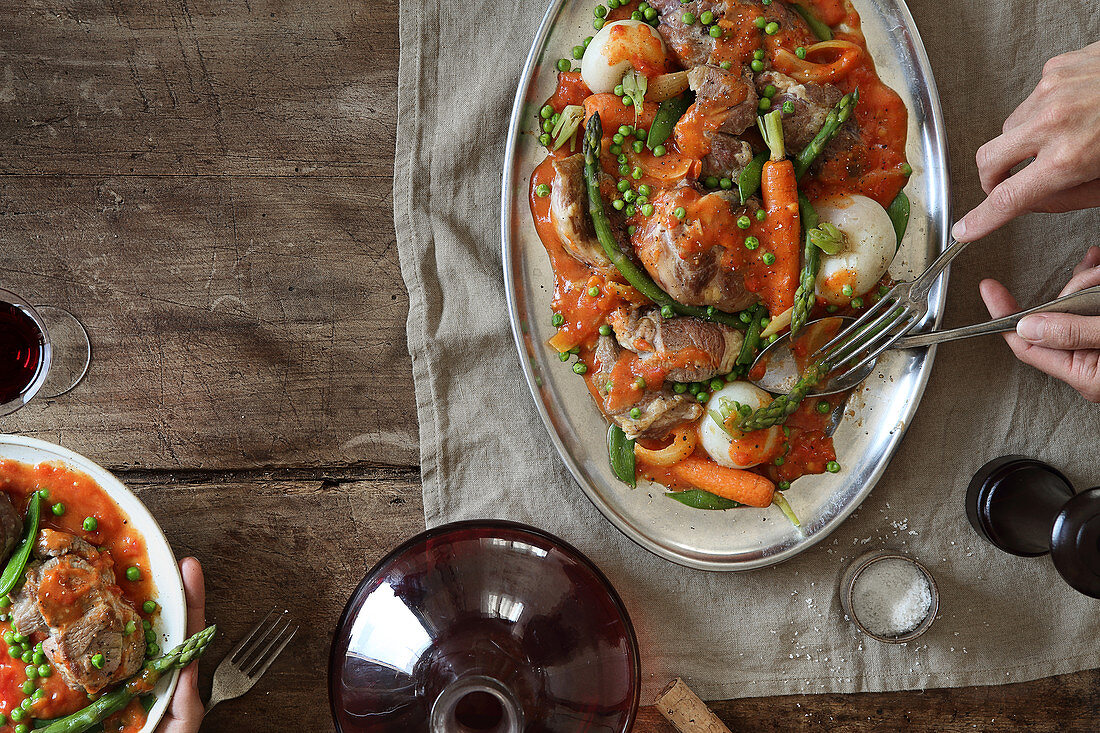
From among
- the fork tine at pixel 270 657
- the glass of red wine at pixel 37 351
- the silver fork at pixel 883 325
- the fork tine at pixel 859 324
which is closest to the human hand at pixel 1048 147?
the silver fork at pixel 883 325

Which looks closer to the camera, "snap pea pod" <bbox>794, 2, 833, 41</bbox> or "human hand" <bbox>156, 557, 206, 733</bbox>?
"human hand" <bbox>156, 557, 206, 733</bbox>

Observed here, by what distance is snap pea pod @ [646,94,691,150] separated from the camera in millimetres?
2580

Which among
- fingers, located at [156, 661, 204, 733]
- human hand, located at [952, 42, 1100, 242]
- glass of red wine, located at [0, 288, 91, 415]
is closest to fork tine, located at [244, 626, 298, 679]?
fingers, located at [156, 661, 204, 733]

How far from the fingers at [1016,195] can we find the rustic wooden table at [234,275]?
2005 mm

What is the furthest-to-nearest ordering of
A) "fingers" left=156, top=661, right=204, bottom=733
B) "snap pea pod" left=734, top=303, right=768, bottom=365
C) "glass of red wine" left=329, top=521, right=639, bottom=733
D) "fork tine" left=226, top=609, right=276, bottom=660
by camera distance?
"fork tine" left=226, top=609, right=276, bottom=660 → "snap pea pod" left=734, top=303, right=768, bottom=365 → "fingers" left=156, top=661, right=204, bottom=733 → "glass of red wine" left=329, top=521, right=639, bottom=733

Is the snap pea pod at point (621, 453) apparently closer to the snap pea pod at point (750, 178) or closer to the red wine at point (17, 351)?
the snap pea pod at point (750, 178)

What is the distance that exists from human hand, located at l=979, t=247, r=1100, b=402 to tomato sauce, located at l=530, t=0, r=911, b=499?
1.64ft

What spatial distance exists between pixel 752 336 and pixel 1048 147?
1.13 meters

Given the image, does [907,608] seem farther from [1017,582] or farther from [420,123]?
[420,123]

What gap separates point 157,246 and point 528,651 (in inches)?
83.5

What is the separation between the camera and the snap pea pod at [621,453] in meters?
2.67

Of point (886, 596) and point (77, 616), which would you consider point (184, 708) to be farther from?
point (886, 596)

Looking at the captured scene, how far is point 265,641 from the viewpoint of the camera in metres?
2.83

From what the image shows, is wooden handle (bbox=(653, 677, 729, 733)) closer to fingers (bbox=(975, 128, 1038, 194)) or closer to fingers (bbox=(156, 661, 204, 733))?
fingers (bbox=(156, 661, 204, 733))
